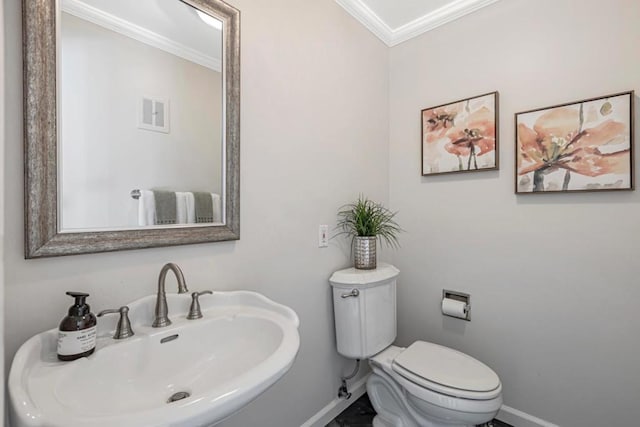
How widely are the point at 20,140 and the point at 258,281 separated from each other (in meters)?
0.86

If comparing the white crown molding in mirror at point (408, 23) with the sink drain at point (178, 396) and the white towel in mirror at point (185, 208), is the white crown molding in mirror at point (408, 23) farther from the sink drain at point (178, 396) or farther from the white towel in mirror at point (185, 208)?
the sink drain at point (178, 396)

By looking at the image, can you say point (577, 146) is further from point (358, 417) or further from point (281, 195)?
point (358, 417)

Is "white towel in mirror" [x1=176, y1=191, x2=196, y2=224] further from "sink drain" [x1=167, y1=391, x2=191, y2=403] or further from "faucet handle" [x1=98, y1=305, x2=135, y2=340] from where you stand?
"sink drain" [x1=167, y1=391, x2=191, y2=403]

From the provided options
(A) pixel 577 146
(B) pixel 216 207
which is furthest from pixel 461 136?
(B) pixel 216 207

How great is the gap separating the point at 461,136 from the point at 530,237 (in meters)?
0.68

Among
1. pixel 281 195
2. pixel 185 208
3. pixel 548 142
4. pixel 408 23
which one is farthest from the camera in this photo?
pixel 408 23

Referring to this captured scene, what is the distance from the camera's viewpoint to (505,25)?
5.21ft

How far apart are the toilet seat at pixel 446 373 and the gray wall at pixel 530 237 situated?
1.23 feet

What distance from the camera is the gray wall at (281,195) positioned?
73cm

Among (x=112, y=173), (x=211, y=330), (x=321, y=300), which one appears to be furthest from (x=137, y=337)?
(x=321, y=300)

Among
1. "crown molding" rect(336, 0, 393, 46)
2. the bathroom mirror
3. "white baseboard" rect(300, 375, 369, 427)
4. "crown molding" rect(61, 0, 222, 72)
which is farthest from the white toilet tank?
"crown molding" rect(336, 0, 393, 46)

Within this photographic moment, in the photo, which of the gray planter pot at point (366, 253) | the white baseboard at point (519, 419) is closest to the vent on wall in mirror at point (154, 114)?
the gray planter pot at point (366, 253)

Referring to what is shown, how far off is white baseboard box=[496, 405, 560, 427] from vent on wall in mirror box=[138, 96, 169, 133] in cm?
216

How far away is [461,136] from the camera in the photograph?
172 cm
